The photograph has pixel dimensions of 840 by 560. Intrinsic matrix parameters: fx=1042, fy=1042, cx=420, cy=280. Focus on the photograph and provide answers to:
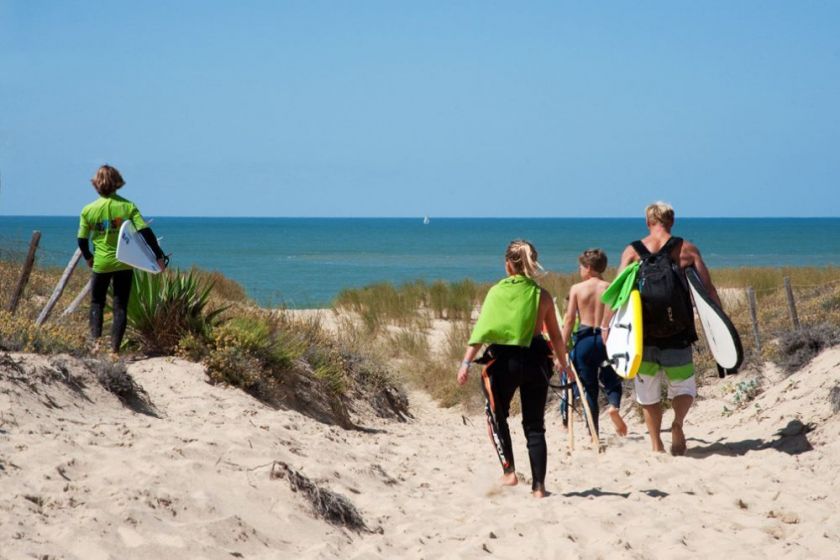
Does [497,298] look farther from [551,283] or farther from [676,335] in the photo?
[551,283]

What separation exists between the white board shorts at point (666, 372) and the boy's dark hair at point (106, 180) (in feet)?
16.0

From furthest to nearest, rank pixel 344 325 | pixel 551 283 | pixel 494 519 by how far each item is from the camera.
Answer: pixel 551 283 < pixel 344 325 < pixel 494 519

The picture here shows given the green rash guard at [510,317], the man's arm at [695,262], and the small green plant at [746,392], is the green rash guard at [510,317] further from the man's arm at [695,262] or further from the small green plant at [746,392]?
the small green plant at [746,392]

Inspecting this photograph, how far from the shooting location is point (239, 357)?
31.8 ft

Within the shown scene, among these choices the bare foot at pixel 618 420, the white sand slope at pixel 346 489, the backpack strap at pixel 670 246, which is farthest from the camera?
the bare foot at pixel 618 420

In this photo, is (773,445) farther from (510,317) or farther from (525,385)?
(510,317)

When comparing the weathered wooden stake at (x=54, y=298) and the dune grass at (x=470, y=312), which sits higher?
the weathered wooden stake at (x=54, y=298)

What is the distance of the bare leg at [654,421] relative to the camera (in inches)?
325

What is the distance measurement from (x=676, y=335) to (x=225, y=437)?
344cm

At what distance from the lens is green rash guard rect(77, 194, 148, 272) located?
9.17 metres

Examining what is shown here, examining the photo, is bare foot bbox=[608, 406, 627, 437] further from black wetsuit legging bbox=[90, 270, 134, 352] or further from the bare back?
black wetsuit legging bbox=[90, 270, 134, 352]

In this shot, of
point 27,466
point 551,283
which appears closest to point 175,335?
point 27,466

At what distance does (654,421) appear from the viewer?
832cm

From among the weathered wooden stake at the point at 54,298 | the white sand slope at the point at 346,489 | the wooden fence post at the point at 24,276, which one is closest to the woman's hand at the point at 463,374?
the white sand slope at the point at 346,489
